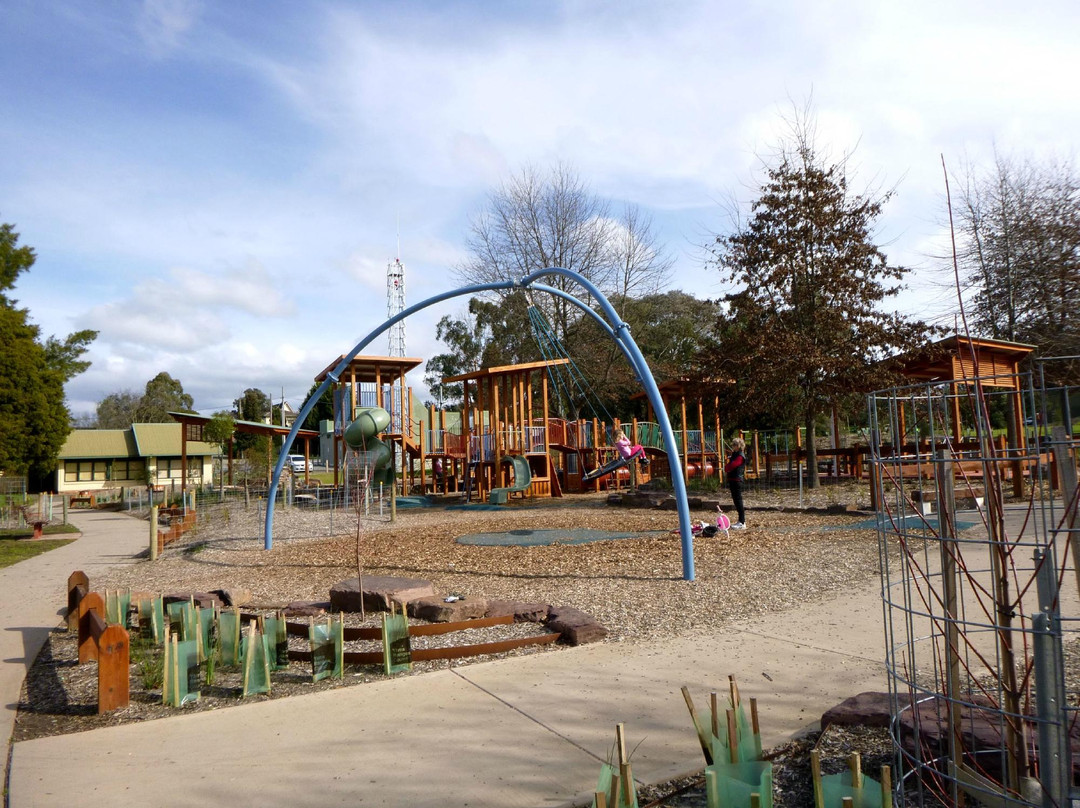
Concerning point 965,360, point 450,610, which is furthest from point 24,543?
point 965,360

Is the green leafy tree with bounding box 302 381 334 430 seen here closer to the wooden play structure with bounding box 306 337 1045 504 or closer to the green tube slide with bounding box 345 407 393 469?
the wooden play structure with bounding box 306 337 1045 504

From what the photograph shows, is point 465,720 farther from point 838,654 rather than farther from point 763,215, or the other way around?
point 763,215

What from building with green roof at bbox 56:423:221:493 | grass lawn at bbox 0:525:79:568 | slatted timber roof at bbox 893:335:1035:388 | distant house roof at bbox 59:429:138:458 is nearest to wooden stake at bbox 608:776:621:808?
slatted timber roof at bbox 893:335:1035:388

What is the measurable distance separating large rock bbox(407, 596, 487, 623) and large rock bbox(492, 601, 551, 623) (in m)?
0.09

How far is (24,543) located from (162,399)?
61.1 metres

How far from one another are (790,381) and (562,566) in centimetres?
1202

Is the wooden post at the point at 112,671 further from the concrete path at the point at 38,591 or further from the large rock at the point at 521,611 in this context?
the large rock at the point at 521,611

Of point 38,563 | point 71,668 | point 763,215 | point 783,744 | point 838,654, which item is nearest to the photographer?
Answer: point 783,744

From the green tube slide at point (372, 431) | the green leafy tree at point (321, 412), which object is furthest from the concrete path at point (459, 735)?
the green leafy tree at point (321, 412)

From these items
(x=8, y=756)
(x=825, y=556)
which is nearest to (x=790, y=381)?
(x=825, y=556)

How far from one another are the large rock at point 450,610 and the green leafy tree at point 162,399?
72098mm

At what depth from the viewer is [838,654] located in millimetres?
5293

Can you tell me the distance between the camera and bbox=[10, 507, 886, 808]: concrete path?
3.45m

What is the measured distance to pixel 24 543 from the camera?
18781 millimetres
